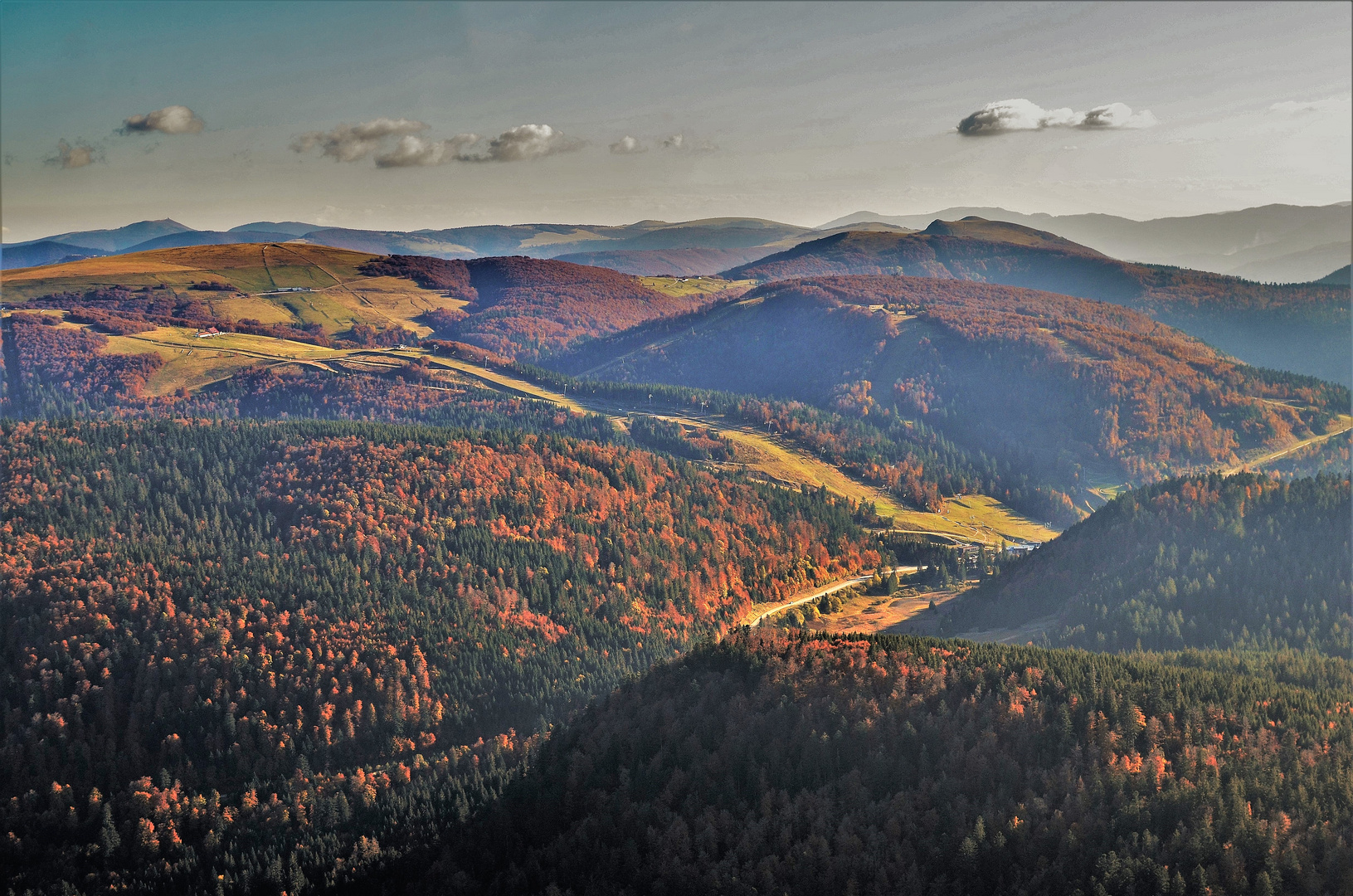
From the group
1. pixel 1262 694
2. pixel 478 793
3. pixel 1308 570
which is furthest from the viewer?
pixel 1308 570

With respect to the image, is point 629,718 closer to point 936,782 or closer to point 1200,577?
point 936,782

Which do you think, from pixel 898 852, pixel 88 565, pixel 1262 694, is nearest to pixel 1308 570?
pixel 1262 694

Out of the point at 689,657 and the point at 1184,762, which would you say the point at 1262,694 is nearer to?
the point at 1184,762

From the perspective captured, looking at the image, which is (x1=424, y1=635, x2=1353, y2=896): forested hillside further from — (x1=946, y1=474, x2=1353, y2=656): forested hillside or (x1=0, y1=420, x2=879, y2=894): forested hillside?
(x1=946, y1=474, x2=1353, y2=656): forested hillside

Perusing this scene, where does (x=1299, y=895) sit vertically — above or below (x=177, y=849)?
above

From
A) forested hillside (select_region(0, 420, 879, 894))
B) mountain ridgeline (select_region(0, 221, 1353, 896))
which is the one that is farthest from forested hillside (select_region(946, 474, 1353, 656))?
forested hillside (select_region(0, 420, 879, 894))

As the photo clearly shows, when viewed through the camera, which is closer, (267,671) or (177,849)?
(177,849)

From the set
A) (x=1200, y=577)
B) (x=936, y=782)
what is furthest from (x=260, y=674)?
(x=1200, y=577)

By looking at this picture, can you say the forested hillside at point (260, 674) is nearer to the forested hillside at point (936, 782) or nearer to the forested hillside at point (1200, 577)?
the forested hillside at point (936, 782)
